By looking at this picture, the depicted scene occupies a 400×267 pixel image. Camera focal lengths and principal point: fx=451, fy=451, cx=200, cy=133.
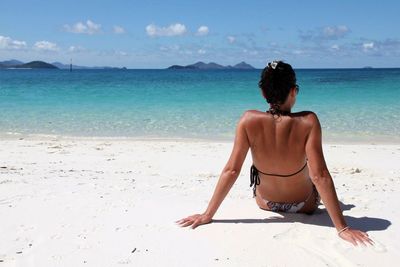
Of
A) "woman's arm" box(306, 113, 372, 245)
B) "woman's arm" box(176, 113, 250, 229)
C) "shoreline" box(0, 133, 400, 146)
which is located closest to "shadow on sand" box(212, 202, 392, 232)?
"woman's arm" box(176, 113, 250, 229)

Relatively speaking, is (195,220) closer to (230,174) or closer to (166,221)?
(166,221)

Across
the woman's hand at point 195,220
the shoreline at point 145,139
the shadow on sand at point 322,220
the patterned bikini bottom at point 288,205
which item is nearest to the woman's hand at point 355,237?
the shadow on sand at point 322,220

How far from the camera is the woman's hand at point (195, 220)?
3.45 metres

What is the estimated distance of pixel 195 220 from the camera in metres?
3.47

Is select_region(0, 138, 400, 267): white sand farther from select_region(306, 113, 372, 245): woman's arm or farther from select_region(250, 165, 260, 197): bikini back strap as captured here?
select_region(250, 165, 260, 197): bikini back strap

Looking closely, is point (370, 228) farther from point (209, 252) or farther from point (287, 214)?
point (209, 252)

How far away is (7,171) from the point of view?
5.92m

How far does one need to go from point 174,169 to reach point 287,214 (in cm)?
300

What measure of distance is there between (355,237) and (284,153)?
30.5 inches

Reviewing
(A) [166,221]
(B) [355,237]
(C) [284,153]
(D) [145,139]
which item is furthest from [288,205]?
(D) [145,139]

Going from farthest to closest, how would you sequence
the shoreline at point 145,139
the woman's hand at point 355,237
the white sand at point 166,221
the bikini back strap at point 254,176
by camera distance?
the shoreline at point 145,139 → the bikini back strap at point 254,176 → the woman's hand at point 355,237 → the white sand at point 166,221

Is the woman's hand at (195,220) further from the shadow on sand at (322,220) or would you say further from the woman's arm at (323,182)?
the woman's arm at (323,182)

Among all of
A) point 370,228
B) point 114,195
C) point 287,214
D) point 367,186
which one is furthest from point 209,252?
point 367,186

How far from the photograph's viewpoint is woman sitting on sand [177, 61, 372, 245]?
3223 mm
